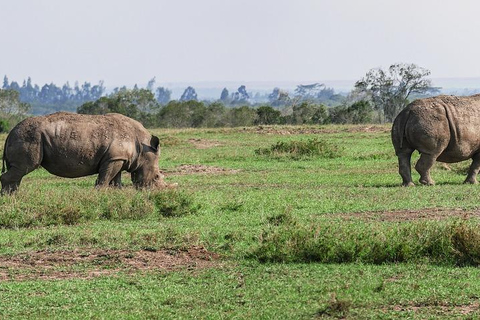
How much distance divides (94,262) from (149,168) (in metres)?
6.78

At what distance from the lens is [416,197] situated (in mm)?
15219

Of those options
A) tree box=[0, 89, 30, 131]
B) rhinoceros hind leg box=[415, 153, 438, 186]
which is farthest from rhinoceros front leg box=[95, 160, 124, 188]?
tree box=[0, 89, 30, 131]

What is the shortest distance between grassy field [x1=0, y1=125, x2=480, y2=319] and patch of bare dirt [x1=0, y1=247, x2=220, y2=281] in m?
0.01

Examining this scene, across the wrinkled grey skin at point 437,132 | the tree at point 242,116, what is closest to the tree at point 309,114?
the tree at point 242,116

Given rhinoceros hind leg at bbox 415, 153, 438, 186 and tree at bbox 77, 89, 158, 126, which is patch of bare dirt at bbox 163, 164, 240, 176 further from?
tree at bbox 77, 89, 158, 126

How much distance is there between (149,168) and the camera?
1677cm

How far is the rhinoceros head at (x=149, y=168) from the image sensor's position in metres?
16.7

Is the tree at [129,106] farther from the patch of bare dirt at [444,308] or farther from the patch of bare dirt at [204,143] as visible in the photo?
the patch of bare dirt at [444,308]

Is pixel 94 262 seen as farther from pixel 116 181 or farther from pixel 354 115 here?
pixel 354 115

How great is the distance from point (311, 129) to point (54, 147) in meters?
19.9

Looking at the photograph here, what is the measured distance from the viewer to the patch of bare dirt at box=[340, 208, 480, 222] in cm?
1281

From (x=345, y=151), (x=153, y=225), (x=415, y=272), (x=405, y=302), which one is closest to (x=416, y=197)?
(x=153, y=225)

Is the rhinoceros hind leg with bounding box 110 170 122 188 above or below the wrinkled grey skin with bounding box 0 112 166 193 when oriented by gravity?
below

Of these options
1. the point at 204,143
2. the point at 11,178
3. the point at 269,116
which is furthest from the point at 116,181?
the point at 269,116
